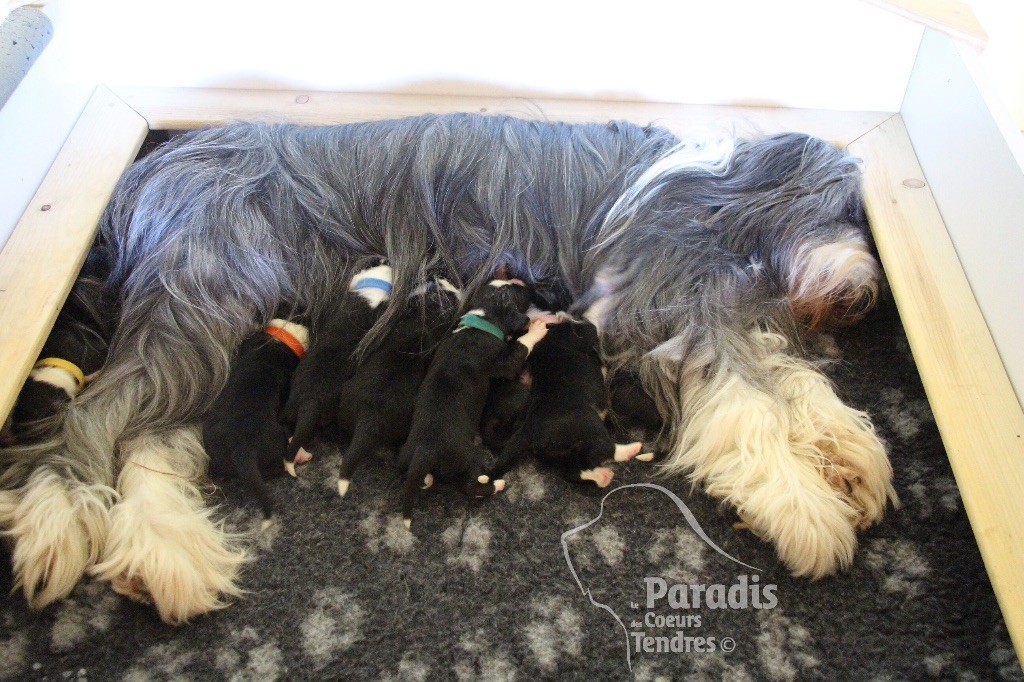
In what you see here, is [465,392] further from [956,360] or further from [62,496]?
[956,360]

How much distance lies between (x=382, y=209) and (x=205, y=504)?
65cm

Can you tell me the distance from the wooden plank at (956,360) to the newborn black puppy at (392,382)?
0.89m

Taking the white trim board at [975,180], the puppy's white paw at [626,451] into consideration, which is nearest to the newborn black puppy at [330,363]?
the puppy's white paw at [626,451]

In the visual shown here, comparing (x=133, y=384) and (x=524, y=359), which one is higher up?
(x=524, y=359)

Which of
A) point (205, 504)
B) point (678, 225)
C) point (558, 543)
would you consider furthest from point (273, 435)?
point (678, 225)

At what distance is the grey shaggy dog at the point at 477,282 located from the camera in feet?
4.72

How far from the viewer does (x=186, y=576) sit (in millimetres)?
1392

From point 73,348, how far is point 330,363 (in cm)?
51

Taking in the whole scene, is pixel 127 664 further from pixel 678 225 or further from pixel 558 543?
pixel 678 225

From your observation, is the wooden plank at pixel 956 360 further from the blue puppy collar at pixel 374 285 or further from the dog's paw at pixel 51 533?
the dog's paw at pixel 51 533

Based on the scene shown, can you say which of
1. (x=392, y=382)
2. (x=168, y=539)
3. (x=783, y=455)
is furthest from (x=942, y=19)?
(x=168, y=539)

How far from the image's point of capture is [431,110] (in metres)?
2.09

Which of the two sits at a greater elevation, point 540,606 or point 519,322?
point 519,322

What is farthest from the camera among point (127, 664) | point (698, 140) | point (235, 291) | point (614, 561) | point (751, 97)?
point (751, 97)
